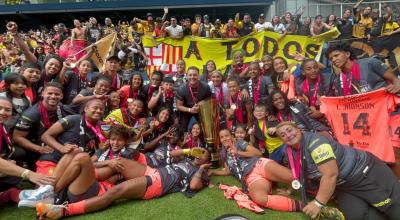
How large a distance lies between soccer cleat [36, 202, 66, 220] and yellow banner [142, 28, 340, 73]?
20.2 feet

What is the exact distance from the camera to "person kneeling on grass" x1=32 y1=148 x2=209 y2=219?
383 cm

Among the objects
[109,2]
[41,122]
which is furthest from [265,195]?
[109,2]

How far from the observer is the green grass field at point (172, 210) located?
155 inches

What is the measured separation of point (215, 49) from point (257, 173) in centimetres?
588

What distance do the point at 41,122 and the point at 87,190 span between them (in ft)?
4.29

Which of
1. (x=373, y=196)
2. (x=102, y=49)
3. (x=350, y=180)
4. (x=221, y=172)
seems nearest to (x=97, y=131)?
(x=221, y=172)

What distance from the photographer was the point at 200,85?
615 centimetres

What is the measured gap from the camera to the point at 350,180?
3.55 meters

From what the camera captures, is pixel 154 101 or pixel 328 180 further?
pixel 154 101

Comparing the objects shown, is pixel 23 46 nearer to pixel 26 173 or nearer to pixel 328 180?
pixel 26 173

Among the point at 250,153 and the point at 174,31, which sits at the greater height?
the point at 174,31

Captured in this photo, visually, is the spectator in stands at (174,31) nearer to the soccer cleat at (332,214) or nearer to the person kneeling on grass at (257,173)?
the person kneeling on grass at (257,173)

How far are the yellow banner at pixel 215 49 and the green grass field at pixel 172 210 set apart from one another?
5.62 metres

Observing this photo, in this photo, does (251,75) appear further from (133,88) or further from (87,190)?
(87,190)
